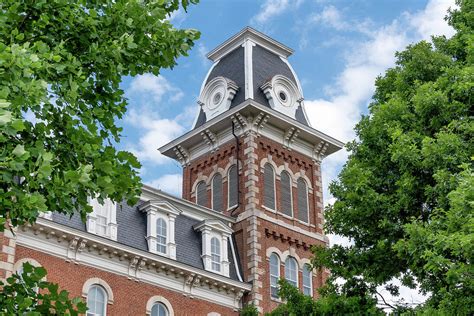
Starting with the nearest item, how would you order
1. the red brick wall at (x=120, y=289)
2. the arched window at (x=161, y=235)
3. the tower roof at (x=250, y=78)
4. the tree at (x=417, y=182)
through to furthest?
the tree at (x=417, y=182) → the red brick wall at (x=120, y=289) → the arched window at (x=161, y=235) → the tower roof at (x=250, y=78)

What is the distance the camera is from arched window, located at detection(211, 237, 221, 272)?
105 ft

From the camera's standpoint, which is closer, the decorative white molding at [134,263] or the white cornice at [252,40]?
the decorative white molding at [134,263]

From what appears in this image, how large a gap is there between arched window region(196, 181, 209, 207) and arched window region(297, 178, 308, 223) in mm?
4496

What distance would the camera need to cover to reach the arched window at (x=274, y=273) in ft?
108

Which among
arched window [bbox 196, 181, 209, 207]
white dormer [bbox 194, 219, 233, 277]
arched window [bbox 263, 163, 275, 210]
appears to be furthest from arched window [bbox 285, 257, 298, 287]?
arched window [bbox 196, 181, 209, 207]

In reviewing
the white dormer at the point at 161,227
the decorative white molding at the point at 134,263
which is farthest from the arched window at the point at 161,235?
the decorative white molding at the point at 134,263

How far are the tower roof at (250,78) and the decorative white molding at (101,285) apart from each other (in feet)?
40.4

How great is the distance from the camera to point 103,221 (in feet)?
93.5

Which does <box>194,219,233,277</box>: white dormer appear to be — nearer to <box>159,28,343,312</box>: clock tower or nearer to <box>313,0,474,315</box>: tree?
<box>159,28,343,312</box>: clock tower

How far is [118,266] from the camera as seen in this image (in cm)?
2825

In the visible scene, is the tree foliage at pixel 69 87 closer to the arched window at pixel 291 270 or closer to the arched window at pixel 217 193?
the arched window at pixel 291 270

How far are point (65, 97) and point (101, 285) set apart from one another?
18071mm

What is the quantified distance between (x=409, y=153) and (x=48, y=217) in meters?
14.4

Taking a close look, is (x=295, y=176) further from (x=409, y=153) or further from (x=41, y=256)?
(x=409, y=153)
